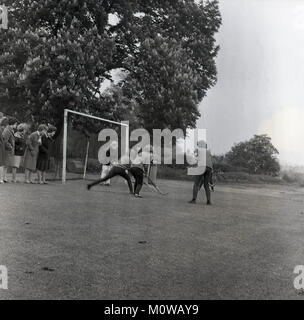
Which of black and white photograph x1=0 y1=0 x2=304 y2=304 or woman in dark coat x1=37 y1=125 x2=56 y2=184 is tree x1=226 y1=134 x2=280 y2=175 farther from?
woman in dark coat x1=37 y1=125 x2=56 y2=184

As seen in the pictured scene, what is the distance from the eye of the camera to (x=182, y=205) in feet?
49.7

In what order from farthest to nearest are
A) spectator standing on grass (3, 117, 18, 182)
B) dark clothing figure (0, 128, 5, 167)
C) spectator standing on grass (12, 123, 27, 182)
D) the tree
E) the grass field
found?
the tree
spectator standing on grass (12, 123, 27, 182)
spectator standing on grass (3, 117, 18, 182)
dark clothing figure (0, 128, 5, 167)
the grass field

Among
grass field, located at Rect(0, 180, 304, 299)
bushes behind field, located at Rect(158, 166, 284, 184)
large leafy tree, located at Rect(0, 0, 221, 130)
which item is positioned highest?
large leafy tree, located at Rect(0, 0, 221, 130)

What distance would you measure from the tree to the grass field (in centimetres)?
3476

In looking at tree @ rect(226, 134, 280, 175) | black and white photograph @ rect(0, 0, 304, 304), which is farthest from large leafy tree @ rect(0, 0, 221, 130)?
tree @ rect(226, 134, 280, 175)

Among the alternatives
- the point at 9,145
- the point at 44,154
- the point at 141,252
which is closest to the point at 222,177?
the point at 44,154

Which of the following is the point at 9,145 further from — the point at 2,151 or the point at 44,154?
the point at 44,154

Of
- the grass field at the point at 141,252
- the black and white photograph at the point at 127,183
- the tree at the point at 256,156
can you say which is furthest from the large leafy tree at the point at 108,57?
the tree at the point at 256,156

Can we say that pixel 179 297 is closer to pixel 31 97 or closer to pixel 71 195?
pixel 71 195

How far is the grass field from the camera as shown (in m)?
5.86

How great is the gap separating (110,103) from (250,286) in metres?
20.7

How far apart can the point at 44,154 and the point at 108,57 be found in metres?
8.10

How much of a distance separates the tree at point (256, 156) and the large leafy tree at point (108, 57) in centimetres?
1684

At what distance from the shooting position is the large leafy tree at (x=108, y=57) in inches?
924
